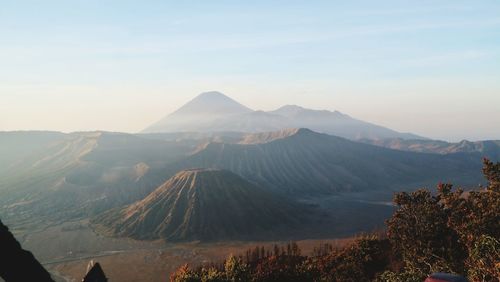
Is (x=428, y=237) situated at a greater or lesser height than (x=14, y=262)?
lesser

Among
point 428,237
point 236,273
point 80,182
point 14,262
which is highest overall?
point 14,262

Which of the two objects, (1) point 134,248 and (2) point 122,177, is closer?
(1) point 134,248

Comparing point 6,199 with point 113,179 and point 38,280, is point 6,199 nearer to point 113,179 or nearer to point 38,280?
point 113,179

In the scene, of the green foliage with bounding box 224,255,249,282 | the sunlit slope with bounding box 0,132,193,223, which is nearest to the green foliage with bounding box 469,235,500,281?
the green foliage with bounding box 224,255,249,282

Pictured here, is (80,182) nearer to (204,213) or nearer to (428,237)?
(204,213)

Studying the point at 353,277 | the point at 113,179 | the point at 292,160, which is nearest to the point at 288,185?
the point at 292,160

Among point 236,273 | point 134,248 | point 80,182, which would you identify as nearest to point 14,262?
point 236,273

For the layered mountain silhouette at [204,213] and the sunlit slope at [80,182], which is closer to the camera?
the layered mountain silhouette at [204,213]

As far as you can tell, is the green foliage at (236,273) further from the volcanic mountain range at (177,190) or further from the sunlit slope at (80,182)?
the sunlit slope at (80,182)

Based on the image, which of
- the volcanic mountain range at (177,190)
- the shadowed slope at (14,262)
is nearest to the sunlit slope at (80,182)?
the volcanic mountain range at (177,190)
